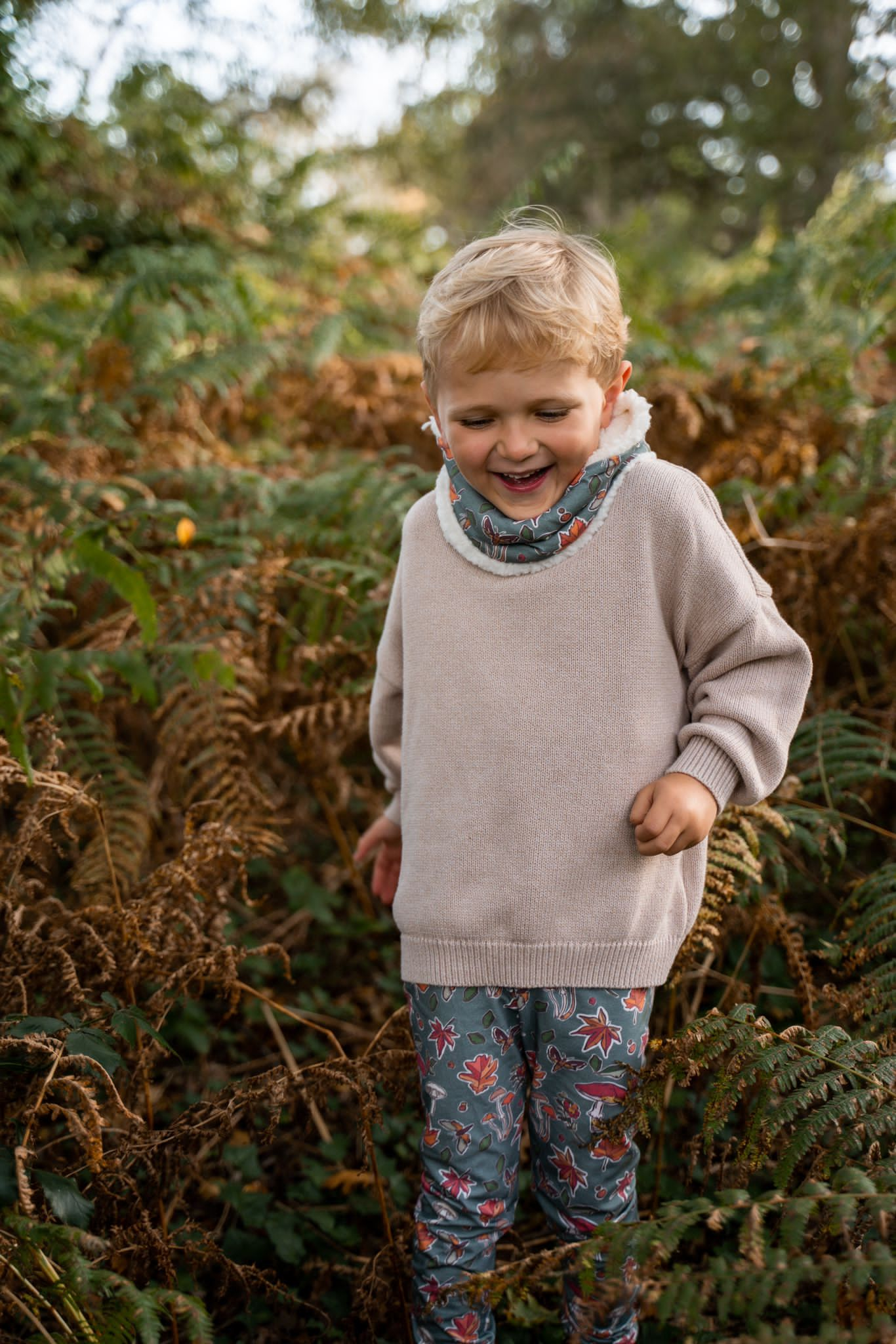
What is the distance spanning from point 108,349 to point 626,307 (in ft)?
7.49

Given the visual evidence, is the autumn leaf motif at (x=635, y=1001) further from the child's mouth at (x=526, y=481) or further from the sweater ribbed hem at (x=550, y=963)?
the child's mouth at (x=526, y=481)

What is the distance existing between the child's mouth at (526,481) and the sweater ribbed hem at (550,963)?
80 cm

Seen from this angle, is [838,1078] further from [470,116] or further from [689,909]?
[470,116]

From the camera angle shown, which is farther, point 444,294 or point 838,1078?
point 444,294

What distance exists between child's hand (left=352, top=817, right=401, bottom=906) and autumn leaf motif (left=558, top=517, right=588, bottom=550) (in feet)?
2.58

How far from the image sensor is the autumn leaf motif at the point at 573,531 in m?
1.69

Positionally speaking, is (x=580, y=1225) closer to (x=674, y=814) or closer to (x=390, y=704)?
(x=674, y=814)

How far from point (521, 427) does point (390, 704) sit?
71 centimetres

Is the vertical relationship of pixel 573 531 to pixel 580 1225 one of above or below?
above

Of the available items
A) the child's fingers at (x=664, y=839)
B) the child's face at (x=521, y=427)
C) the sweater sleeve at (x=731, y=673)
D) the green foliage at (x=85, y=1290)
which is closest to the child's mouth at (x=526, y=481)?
the child's face at (x=521, y=427)

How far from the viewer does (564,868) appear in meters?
1.70

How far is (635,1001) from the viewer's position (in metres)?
1.72

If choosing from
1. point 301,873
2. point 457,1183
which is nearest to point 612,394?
point 457,1183

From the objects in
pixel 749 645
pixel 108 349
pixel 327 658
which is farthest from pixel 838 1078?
pixel 108 349
